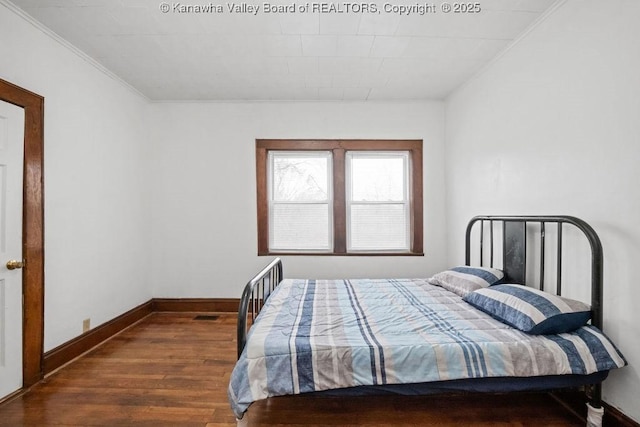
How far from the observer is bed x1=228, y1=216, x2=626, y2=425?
1.53 m

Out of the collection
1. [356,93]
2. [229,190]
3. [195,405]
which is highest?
[356,93]

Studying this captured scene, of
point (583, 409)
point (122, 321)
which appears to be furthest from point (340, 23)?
point (122, 321)

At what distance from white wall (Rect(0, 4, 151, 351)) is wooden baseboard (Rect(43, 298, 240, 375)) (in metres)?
0.07

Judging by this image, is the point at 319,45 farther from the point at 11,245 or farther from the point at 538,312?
the point at 11,245

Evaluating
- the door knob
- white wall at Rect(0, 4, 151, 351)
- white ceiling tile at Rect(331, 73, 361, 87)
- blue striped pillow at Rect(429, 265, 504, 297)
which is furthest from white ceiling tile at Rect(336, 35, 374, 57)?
the door knob

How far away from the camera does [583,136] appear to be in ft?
6.14

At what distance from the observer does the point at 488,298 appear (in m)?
2.02

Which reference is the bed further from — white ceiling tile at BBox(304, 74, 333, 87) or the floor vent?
white ceiling tile at BBox(304, 74, 333, 87)

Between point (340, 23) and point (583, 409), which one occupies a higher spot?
point (340, 23)

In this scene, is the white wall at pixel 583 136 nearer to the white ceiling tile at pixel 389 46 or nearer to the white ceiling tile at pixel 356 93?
the white ceiling tile at pixel 389 46

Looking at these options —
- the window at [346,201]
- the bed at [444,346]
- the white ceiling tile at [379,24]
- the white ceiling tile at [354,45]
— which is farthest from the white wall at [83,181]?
the white ceiling tile at [379,24]

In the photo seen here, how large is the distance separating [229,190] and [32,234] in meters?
1.87

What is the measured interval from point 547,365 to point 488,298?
0.51 meters

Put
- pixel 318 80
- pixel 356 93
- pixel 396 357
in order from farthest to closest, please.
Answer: pixel 356 93 < pixel 318 80 < pixel 396 357
